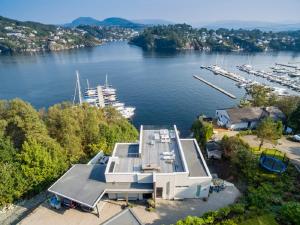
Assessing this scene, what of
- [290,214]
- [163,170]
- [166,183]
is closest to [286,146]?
[290,214]

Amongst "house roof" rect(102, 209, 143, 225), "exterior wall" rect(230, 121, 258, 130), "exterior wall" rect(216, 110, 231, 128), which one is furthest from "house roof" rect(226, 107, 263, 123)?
"house roof" rect(102, 209, 143, 225)

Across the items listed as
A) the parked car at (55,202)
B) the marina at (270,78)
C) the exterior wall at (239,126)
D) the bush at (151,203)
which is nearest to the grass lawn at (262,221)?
the bush at (151,203)

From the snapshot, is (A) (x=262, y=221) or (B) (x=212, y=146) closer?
(A) (x=262, y=221)

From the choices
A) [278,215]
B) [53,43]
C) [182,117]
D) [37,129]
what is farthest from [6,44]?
[278,215]

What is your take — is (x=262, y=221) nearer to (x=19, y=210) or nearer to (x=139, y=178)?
(x=139, y=178)

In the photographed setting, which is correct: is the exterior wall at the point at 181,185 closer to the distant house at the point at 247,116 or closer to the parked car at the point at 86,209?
the parked car at the point at 86,209

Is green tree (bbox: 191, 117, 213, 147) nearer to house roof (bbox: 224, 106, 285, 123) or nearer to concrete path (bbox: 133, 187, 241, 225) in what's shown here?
house roof (bbox: 224, 106, 285, 123)
